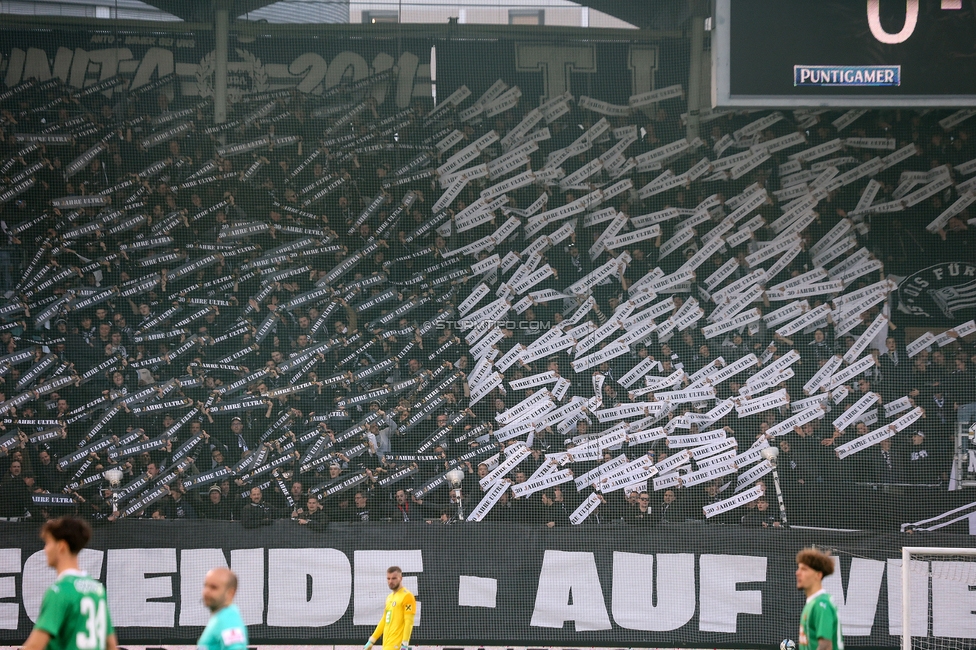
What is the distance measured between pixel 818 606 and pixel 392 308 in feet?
24.8

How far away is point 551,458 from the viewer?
39.3 ft

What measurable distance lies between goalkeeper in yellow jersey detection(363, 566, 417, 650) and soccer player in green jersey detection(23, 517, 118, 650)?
4.00 m

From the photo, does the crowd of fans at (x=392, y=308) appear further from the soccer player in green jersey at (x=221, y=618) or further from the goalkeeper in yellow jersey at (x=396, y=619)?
the soccer player in green jersey at (x=221, y=618)

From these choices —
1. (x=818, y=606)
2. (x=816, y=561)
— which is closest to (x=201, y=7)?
(x=816, y=561)

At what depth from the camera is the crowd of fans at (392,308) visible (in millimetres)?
11664

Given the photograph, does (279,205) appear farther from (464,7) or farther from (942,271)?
(942,271)

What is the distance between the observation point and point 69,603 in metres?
4.45

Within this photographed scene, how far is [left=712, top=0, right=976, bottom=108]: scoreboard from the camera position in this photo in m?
9.13

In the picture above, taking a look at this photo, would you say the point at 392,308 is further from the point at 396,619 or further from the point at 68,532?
the point at 68,532

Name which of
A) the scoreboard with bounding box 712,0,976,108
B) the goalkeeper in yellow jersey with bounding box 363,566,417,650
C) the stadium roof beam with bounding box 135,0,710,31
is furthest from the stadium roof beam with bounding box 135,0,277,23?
the goalkeeper in yellow jersey with bounding box 363,566,417,650

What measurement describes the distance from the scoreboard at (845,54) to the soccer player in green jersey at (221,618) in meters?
6.61

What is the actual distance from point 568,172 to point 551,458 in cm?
360

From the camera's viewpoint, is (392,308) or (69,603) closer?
(69,603)

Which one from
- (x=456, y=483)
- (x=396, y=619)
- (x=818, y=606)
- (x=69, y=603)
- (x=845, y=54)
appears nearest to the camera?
(x=69, y=603)
